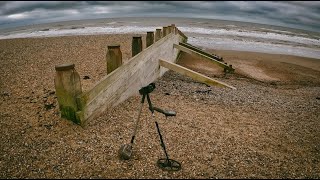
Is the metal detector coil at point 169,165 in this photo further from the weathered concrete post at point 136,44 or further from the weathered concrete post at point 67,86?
the weathered concrete post at point 136,44

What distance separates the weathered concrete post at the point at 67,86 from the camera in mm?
4121

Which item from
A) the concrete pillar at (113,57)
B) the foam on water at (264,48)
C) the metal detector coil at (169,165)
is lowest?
the metal detector coil at (169,165)

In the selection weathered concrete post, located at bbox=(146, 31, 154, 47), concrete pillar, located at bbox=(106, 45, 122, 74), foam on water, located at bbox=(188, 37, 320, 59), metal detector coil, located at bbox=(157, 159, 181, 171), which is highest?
weathered concrete post, located at bbox=(146, 31, 154, 47)

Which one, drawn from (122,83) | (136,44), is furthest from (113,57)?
(136,44)

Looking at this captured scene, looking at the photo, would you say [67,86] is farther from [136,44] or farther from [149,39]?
[149,39]

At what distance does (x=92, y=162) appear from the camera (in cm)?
392

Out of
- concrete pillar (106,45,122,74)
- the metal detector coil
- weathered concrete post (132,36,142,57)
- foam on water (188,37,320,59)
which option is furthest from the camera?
foam on water (188,37,320,59)

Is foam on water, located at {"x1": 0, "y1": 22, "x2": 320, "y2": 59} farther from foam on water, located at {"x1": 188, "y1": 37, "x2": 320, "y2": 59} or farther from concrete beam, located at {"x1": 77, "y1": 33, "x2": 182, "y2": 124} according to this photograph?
concrete beam, located at {"x1": 77, "y1": 33, "x2": 182, "y2": 124}

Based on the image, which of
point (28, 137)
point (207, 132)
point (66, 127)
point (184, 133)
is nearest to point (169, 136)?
point (184, 133)

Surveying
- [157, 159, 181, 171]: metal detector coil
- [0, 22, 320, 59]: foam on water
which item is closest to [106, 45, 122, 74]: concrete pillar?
[157, 159, 181, 171]: metal detector coil

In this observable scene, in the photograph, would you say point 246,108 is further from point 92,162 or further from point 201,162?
point 92,162

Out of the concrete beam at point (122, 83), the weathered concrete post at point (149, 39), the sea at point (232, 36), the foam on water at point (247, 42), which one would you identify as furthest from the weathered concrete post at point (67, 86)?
the foam on water at point (247, 42)

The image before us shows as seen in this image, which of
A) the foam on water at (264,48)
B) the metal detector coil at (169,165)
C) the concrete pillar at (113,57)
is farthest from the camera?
the foam on water at (264,48)

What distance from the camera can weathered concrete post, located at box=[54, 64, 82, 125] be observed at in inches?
162
